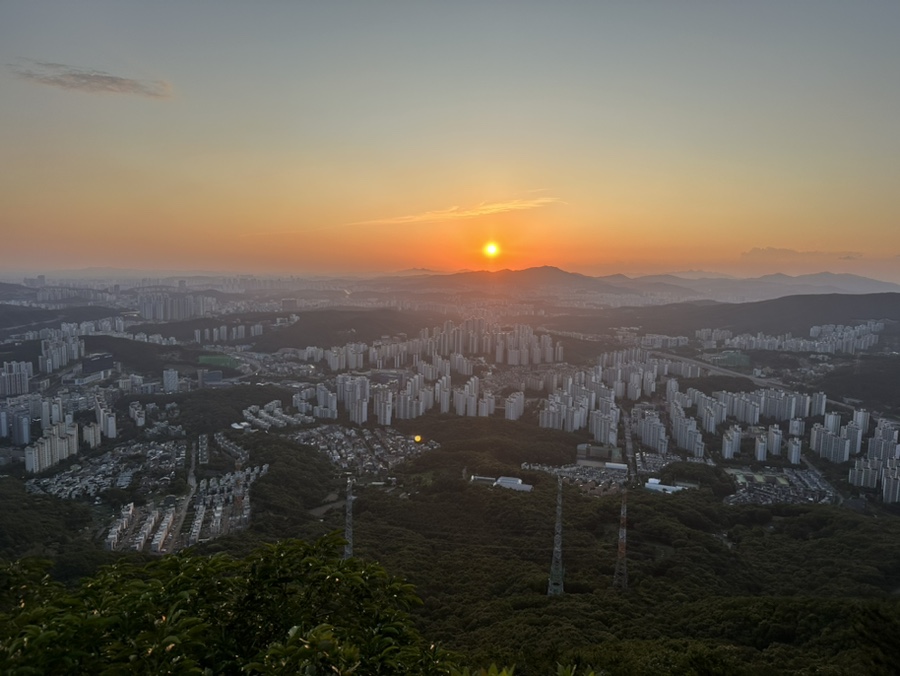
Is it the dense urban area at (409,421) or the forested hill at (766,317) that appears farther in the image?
the forested hill at (766,317)

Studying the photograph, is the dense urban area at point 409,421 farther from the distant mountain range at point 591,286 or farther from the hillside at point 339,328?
the distant mountain range at point 591,286

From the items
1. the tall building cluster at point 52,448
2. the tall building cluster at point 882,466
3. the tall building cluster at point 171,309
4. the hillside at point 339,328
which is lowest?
the tall building cluster at point 882,466

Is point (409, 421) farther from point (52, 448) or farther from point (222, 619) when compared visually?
point (222, 619)

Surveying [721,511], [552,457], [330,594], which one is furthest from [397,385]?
[330,594]

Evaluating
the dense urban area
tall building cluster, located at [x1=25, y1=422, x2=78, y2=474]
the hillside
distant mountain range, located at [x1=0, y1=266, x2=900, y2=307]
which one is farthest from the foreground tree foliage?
distant mountain range, located at [x1=0, y1=266, x2=900, y2=307]

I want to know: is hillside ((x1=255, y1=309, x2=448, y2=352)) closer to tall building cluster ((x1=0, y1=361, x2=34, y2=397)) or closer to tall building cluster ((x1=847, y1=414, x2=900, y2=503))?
tall building cluster ((x1=0, y1=361, x2=34, y2=397))

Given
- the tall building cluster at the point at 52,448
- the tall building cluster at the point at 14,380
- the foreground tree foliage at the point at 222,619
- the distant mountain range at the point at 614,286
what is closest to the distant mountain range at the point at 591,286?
the distant mountain range at the point at 614,286

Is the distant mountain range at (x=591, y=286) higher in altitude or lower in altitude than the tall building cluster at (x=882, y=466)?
higher

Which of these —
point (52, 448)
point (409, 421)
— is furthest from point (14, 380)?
point (409, 421)

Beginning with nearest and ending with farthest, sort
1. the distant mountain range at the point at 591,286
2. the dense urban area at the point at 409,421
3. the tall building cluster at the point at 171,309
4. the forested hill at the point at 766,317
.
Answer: the dense urban area at the point at 409,421 < the forested hill at the point at 766,317 < the tall building cluster at the point at 171,309 < the distant mountain range at the point at 591,286

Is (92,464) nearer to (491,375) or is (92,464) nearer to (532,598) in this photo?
(532,598)
